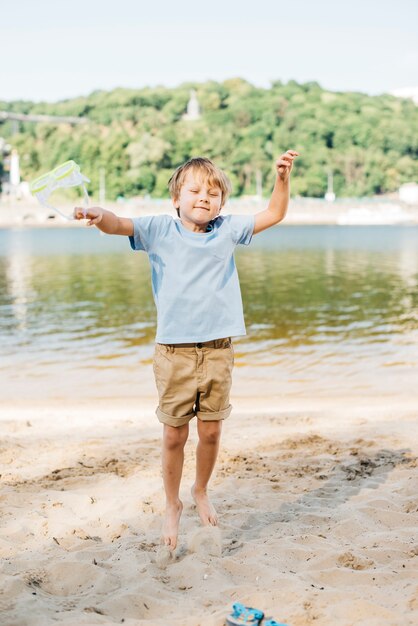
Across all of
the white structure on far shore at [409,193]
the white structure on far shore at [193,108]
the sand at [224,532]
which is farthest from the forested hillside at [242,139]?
the sand at [224,532]

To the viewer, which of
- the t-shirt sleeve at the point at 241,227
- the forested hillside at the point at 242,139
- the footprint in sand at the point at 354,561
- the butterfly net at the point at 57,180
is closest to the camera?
the footprint in sand at the point at 354,561

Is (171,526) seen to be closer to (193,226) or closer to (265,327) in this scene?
(193,226)

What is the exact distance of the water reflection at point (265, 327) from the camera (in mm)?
9734

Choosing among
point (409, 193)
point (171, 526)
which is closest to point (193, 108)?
point (409, 193)

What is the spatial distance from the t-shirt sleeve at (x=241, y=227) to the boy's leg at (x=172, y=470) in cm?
94

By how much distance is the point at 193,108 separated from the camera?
142 metres

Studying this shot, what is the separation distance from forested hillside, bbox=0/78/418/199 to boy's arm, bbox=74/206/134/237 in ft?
360

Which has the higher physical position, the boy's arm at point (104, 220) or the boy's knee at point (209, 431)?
the boy's arm at point (104, 220)

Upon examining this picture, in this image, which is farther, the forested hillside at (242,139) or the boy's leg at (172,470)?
the forested hillside at (242,139)

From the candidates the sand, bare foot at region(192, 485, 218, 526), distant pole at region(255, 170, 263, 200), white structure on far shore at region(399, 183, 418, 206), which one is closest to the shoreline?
white structure on far shore at region(399, 183, 418, 206)

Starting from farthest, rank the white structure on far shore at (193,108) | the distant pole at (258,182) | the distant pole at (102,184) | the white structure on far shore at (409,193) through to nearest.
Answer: the white structure on far shore at (193,108), the distant pole at (258,182), the distant pole at (102,184), the white structure on far shore at (409,193)

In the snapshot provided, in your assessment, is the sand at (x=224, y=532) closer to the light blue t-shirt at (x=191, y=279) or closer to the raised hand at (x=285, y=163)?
the light blue t-shirt at (x=191, y=279)

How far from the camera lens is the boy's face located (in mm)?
3256

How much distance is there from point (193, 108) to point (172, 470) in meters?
144
